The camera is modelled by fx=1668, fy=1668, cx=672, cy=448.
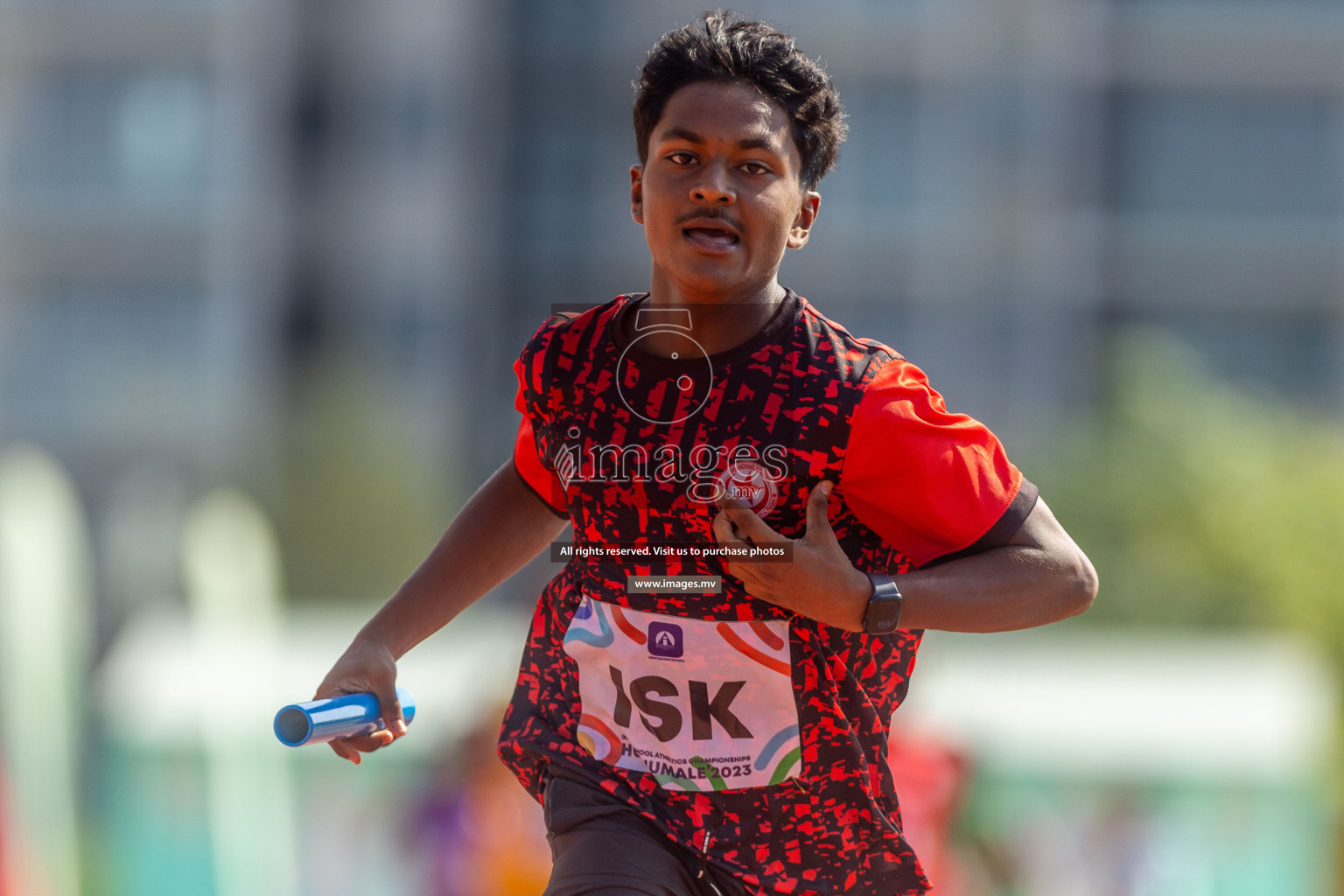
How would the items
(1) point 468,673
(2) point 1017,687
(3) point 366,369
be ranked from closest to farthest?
(1) point 468,673
(2) point 1017,687
(3) point 366,369

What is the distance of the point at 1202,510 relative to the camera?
72.4 feet

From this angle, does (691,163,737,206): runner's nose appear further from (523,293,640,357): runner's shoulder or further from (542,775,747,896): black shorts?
(542,775,747,896): black shorts

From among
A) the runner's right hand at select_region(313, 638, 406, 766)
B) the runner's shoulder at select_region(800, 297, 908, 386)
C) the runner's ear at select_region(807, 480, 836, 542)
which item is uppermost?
the runner's shoulder at select_region(800, 297, 908, 386)

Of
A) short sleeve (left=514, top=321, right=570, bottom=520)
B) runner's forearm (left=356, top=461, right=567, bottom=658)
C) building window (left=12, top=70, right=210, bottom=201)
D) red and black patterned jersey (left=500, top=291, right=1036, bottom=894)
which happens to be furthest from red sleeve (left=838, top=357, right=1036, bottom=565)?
building window (left=12, top=70, right=210, bottom=201)

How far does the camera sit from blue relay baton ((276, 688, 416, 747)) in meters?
2.34

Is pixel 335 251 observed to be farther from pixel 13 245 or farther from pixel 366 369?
pixel 13 245

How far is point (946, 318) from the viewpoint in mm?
30000

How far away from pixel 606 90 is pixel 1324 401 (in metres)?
14.2

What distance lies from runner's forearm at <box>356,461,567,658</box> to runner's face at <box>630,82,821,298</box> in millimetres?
552

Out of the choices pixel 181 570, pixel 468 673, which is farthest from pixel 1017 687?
pixel 181 570

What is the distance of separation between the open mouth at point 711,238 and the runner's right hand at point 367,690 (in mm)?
824

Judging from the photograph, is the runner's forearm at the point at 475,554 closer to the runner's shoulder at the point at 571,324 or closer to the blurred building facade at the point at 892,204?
the runner's shoulder at the point at 571,324

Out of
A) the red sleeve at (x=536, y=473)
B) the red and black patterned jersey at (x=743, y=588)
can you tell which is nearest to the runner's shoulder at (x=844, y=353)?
the red and black patterned jersey at (x=743, y=588)

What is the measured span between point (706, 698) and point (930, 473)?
1.57 feet
